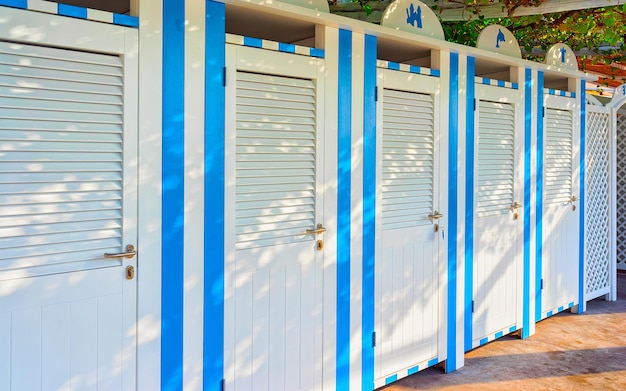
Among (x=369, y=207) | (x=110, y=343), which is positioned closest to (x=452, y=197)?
(x=369, y=207)

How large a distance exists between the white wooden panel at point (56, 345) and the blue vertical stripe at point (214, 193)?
2.30 feet

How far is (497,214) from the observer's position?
510 centimetres

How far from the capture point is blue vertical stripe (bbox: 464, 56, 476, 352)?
472 centimetres

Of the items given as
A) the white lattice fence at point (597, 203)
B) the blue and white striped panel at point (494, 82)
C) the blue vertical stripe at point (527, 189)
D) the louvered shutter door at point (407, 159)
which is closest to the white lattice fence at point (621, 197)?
the white lattice fence at point (597, 203)

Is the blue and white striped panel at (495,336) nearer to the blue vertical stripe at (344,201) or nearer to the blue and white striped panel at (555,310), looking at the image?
the blue and white striped panel at (555,310)

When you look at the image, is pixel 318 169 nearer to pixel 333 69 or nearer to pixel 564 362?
pixel 333 69

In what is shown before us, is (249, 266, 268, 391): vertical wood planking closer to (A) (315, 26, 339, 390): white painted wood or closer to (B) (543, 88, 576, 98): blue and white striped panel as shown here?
(A) (315, 26, 339, 390): white painted wood

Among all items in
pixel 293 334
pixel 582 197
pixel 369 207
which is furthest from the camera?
pixel 582 197

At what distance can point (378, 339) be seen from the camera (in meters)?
4.05

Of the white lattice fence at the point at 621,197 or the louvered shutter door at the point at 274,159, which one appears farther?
the white lattice fence at the point at 621,197

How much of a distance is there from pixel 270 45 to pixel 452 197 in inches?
78.6

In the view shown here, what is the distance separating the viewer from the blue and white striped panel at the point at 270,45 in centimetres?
317

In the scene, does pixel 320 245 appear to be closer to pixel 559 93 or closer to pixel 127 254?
pixel 127 254

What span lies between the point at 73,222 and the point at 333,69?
178 cm
